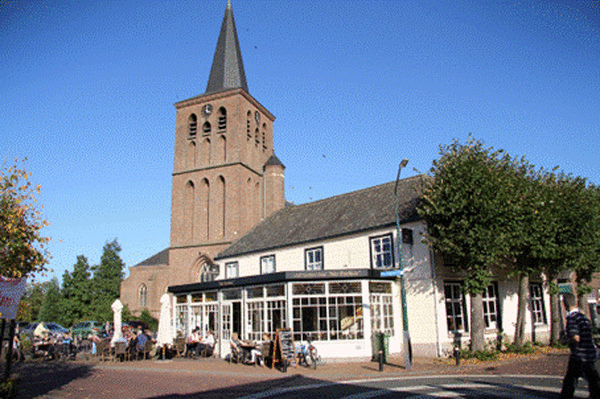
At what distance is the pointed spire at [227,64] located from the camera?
40.4m

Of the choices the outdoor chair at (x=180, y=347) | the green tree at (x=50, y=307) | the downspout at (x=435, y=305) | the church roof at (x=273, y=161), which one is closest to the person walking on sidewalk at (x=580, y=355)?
the downspout at (x=435, y=305)

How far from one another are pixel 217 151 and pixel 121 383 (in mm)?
26614

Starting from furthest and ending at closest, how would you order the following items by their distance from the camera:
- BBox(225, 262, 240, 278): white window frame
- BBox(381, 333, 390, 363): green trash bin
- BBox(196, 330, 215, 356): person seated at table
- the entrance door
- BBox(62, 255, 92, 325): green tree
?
BBox(62, 255, 92, 325): green tree → BBox(225, 262, 240, 278): white window frame → the entrance door → BBox(196, 330, 215, 356): person seated at table → BBox(381, 333, 390, 363): green trash bin

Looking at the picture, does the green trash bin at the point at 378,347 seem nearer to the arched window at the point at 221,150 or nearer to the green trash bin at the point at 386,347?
the green trash bin at the point at 386,347

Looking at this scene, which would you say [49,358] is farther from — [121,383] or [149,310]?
[149,310]

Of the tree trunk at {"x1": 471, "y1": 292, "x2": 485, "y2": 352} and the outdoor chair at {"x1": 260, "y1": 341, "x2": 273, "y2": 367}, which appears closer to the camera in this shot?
the outdoor chair at {"x1": 260, "y1": 341, "x2": 273, "y2": 367}

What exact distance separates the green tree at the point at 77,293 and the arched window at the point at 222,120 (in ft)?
99.7

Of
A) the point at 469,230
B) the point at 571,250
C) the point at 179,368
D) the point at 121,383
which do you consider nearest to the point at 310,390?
the point at 121,383

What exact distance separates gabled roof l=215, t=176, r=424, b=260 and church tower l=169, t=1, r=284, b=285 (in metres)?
4.71

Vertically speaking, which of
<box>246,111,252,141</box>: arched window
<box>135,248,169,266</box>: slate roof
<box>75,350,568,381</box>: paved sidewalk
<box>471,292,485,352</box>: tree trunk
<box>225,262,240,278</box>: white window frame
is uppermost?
<box>246,111,252,141</box>: arched window

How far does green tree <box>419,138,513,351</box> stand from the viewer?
17.0 metres

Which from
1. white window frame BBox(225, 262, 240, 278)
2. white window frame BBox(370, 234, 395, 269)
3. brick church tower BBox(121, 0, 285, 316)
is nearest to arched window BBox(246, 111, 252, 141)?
brick church tower BBox(121, 0, 285, 316)

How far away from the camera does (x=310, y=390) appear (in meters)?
11.1

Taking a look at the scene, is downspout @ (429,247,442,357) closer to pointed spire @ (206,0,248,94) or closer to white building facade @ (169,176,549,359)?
white building facade @ (169,176,549,359)
